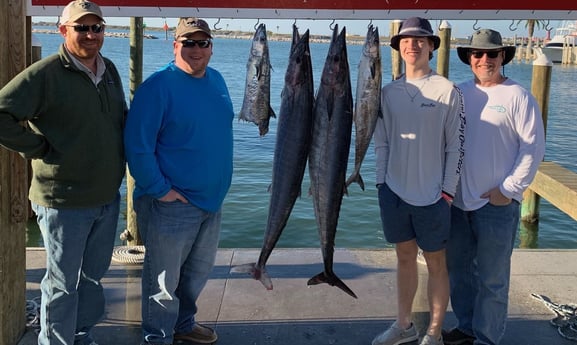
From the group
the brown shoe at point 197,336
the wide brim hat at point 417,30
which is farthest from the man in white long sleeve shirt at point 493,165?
the brown shoe at point 197,336

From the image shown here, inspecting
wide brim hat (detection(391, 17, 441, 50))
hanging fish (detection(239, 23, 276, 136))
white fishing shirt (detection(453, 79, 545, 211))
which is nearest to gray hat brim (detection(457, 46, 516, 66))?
white fishing shirt (detection(453, 79, 545, 211))

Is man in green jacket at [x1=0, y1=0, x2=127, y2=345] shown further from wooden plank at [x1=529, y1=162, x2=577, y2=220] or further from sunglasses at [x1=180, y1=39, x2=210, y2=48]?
wooden plank at [x1=529, y1=162, x2=577, y2=220]

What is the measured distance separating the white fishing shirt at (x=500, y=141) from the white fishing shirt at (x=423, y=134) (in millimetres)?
172

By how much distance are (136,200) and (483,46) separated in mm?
2377

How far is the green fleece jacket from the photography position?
2.97 metres

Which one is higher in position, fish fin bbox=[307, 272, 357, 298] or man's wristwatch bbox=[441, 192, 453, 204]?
man's wristwatch bbox=[441, 192, 453, 204]

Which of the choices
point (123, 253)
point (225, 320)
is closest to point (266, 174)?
point (123, 253)

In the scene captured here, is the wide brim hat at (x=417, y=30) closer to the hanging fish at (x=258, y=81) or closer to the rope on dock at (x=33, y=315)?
the hanging fish at (x=258, y=81)

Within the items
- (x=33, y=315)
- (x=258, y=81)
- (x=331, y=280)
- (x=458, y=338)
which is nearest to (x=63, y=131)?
(x=258, y=81)

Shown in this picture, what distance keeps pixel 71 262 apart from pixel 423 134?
220cm

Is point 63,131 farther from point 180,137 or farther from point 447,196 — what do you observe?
point 447,196

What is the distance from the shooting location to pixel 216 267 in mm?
5215

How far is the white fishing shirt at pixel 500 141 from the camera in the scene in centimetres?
339

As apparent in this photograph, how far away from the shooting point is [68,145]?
10.3 ft
